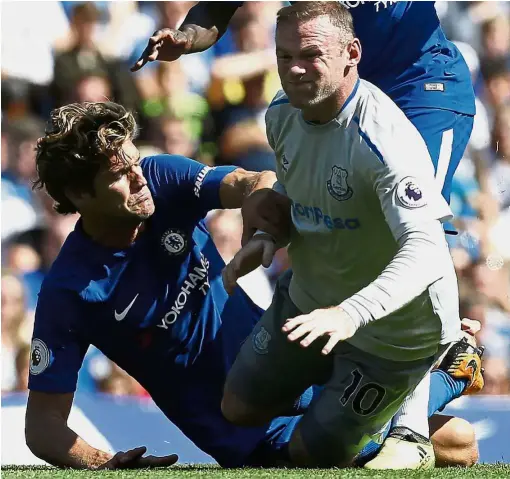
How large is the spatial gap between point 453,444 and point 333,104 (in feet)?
4.68

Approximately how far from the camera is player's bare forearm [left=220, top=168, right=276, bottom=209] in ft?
12.0

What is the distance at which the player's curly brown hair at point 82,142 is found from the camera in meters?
3.62

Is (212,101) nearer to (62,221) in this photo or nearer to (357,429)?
(62,221)

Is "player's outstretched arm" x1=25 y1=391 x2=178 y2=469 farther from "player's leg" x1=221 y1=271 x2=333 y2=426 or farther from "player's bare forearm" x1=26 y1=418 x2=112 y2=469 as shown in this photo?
"player's leg" x1=221 y1=271 x2=333 y2=426

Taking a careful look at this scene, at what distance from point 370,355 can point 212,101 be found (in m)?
2.87

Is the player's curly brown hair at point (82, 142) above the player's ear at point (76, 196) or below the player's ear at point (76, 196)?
above

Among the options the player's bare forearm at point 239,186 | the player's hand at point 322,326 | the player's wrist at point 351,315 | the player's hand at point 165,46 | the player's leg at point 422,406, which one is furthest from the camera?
the player's hand at point 165,46

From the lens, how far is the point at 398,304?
9.02 feet

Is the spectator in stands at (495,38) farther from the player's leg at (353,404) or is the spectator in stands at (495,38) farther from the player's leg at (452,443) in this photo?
the player's leg at (353,404)

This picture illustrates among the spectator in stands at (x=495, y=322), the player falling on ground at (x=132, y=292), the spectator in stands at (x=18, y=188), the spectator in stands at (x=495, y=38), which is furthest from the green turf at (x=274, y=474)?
the spectator in stands at (x=495, y=38)

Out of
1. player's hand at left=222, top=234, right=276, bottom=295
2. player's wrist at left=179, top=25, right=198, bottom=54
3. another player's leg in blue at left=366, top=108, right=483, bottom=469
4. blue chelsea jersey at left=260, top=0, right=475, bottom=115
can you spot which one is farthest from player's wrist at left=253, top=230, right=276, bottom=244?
player's wrist at left=179, top=25, right=198, bottom=54

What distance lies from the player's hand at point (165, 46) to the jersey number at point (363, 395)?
1322mm

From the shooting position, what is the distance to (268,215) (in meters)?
3.39

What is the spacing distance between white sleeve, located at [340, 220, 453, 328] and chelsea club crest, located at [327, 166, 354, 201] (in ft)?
1.04
